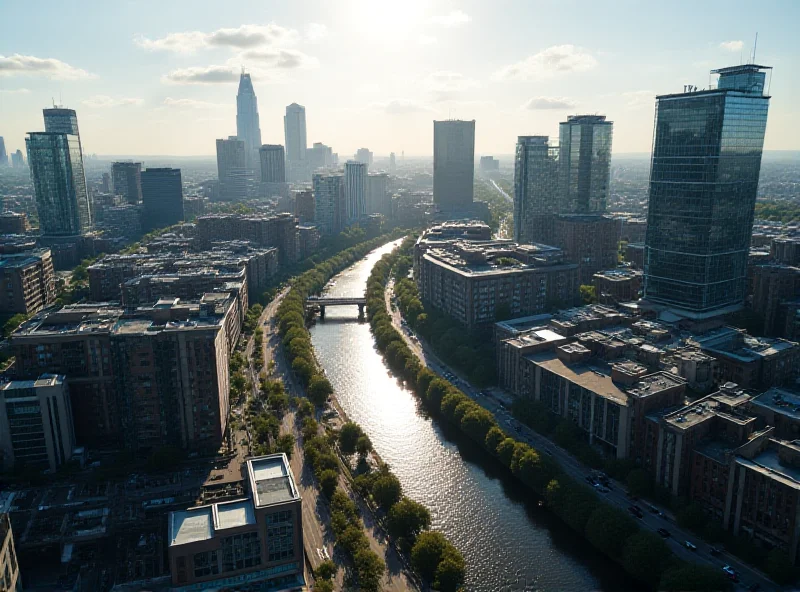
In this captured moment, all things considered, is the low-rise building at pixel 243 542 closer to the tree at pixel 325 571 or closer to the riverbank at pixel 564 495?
the tree at pixel 325 571

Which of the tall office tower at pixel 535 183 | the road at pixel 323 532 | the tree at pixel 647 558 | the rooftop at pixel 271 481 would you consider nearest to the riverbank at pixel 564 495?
the tree at pixel 647 558

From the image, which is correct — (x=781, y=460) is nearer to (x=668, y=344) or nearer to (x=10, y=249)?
(x=668, y=344)

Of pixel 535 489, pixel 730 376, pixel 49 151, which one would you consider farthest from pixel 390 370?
pixel 49 151

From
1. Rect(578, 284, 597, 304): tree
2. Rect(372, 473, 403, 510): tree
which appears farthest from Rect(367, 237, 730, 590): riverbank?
Rect(578, 284, 597, 304): tree

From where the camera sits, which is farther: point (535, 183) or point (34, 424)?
point (535, 183)

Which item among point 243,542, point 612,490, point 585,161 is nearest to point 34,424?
point 243,542

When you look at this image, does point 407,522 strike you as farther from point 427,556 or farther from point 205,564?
point 205,564

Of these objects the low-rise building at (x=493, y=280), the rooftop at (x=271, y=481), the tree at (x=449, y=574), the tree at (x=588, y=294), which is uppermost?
the low-rise building at (x=493, y=280)
